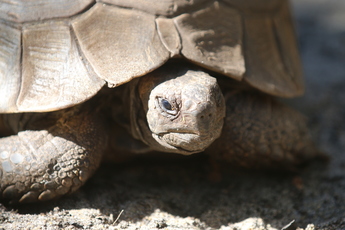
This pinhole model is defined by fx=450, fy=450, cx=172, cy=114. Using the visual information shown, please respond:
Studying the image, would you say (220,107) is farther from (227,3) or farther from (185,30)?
(227,3)

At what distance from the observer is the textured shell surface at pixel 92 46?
2.42 meters

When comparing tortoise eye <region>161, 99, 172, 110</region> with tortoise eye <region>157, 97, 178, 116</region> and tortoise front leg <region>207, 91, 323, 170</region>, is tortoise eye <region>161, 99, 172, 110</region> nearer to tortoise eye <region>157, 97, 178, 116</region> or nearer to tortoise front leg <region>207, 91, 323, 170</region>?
tortoise eye <region>157, 97, 178, 116</region>

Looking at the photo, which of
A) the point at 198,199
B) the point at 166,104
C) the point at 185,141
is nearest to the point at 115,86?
the point at 166,104

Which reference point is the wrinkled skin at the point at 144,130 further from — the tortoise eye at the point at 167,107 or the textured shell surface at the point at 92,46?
the textured shell surface at the point at 92,46

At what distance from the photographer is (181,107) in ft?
7.54

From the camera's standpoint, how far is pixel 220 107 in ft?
7.97

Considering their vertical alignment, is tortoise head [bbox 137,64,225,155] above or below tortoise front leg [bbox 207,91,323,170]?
above

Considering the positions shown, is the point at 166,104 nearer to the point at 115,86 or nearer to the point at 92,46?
the point at 115,86

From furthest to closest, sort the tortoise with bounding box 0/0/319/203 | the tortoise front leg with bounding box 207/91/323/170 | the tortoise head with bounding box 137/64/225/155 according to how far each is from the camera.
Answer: the tortoise front leg with bounding box 207/91/323/170
the tortoise with bounding box 0/0/319/203
the tortoise head with bounding box 137/64/225/155

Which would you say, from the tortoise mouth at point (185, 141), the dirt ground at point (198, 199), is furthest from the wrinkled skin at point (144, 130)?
the dirt ground at point (198, 199)

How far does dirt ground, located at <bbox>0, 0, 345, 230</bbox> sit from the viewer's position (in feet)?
7.96

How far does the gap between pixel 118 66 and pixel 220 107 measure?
0.59 m

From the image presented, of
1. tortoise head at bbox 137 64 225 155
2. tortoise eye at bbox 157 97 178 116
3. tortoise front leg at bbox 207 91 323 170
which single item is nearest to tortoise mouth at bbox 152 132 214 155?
tortoise head at bbox 137 64 225 155

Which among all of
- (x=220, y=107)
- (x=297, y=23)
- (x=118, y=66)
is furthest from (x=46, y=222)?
(x=297, y=23)
